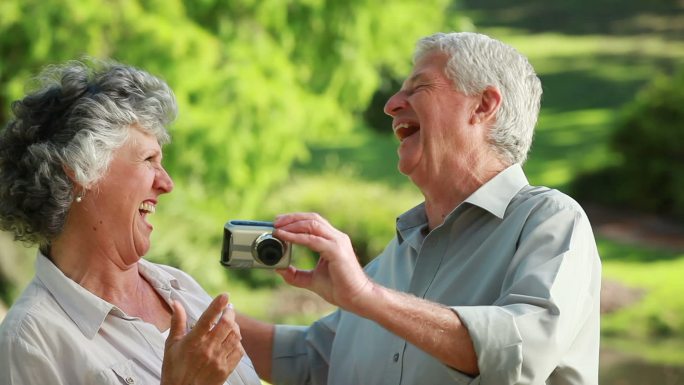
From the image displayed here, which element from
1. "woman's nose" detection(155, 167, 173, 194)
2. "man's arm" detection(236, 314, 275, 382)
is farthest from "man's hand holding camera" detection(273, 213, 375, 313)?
"man's arm" detection(236, 314, 275, 382)

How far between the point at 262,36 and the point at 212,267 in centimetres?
196

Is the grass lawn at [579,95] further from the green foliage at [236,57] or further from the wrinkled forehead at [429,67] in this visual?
the wrinkled forehead at [429,67]

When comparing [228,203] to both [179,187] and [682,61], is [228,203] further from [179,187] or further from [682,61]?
[682,61]

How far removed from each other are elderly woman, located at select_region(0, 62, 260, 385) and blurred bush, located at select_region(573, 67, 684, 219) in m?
8.65

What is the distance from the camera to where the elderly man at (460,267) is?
2.25 meters

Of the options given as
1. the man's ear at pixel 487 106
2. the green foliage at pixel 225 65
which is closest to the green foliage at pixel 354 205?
the green foliage at pixel 225 65

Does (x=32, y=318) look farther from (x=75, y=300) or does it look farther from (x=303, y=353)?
(x=303, y=353)

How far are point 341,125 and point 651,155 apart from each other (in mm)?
3746

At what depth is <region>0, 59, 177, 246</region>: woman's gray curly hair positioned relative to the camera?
2.43 metres

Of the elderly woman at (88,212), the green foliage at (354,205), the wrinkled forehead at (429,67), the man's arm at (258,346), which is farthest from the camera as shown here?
the green foliage at (354,205)

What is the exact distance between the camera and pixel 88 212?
249cm

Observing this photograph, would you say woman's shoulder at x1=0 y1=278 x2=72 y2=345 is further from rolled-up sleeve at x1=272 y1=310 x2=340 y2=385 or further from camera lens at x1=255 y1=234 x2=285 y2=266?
rolled-up sleeve at x1=272 y1=310 x2=340 y2=385

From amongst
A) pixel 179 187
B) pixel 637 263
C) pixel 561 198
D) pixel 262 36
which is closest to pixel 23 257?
pixel 179 187

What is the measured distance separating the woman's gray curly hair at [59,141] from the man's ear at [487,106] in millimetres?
823
